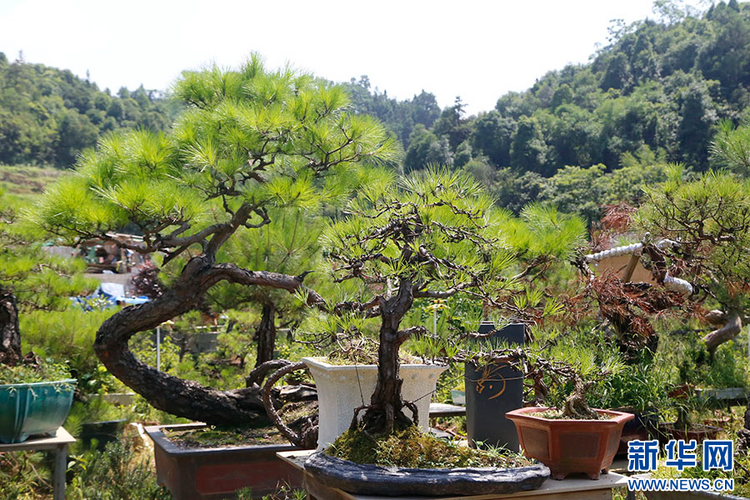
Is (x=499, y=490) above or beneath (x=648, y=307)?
beneath

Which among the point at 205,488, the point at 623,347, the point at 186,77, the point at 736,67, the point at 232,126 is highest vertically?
the point at 736,67

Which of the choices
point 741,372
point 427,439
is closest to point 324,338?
point 427,439

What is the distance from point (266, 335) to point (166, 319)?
87cm

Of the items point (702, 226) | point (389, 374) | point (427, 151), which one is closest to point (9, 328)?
point (389, 374)

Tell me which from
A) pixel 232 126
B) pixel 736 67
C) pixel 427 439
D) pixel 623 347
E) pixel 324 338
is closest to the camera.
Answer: pixel 427 439

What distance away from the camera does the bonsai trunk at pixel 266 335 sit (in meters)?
3.95

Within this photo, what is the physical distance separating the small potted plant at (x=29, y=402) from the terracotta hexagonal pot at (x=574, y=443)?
2.11 meters

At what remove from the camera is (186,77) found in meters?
3.67

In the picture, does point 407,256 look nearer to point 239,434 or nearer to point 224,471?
point 224,471

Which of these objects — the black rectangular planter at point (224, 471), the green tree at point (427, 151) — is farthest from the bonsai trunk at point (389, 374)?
the green tree at point (427, 151)

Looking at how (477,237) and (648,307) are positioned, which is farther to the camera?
(648,307)

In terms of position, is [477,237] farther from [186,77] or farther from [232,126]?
[186,77]

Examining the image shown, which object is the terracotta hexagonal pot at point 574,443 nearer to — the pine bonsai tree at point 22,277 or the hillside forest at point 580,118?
the pine bonsai tree at point 22,277

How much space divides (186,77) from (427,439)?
9.02 ft
